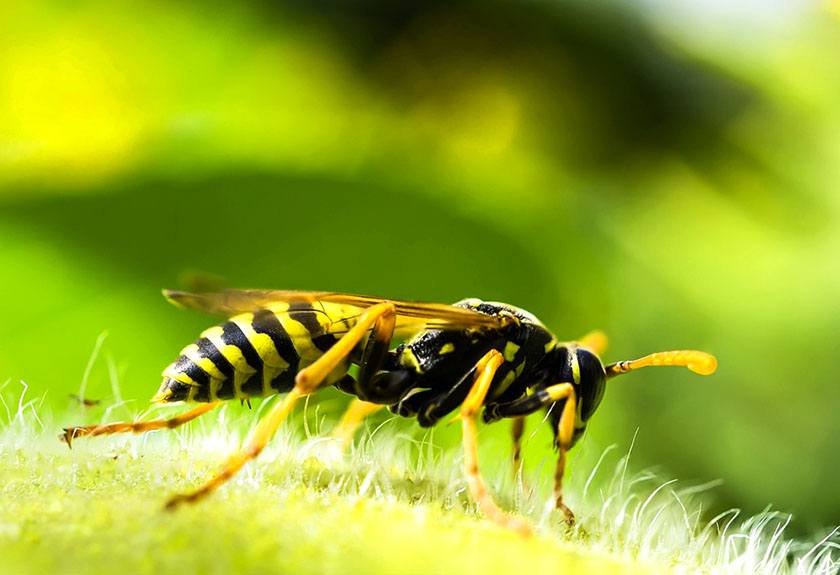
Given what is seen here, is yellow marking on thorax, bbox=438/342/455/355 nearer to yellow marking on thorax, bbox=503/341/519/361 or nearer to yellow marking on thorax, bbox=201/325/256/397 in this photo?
yellow marking on thorax, bbox=503/341/519/361

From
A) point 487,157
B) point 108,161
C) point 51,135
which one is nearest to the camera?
point 108,161

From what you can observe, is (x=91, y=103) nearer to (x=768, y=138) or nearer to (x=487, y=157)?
(x=487, y=157)

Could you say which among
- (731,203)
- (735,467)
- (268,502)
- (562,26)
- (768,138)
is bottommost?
(735,467)

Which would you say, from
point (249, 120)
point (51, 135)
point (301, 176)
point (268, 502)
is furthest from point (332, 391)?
point (268, 502)

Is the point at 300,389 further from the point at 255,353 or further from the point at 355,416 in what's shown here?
the point at 355,416

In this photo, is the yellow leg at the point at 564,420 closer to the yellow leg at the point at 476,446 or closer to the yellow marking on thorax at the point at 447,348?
the yellow leg at the point at 476,446

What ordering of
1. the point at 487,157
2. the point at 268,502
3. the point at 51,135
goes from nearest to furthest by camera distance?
1. the point at 268,502
2. the point at 51,135
3. the point at 487,157

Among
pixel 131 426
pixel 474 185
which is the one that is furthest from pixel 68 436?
pixel 474 185
